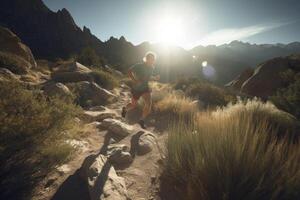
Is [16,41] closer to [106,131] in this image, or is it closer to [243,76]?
[106,131]

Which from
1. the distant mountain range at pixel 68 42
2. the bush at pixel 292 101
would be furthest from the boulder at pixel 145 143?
the distant mountain range at pixel 68 42

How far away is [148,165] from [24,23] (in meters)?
72.5

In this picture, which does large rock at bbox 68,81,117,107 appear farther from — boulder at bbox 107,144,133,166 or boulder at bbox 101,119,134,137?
boulder at bbox 107,144,133,166

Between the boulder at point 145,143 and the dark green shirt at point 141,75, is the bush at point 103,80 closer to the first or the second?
the dark green shirt at point 141,75

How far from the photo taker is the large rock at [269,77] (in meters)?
15.7

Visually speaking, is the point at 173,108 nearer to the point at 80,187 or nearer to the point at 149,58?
the point at 149,58

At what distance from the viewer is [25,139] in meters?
2.71

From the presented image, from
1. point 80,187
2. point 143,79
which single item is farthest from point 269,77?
point 80,187

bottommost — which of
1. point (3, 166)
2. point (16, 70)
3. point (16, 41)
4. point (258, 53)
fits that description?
point (258, 53)

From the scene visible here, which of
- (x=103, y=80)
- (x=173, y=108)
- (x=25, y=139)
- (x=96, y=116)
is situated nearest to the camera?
(x=25, y=139)

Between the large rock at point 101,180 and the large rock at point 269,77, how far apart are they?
48.6 ft

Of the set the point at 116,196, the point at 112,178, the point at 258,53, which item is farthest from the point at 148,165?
the point at 258,53

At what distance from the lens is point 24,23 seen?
204ft

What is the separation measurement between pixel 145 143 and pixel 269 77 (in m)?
15.3
